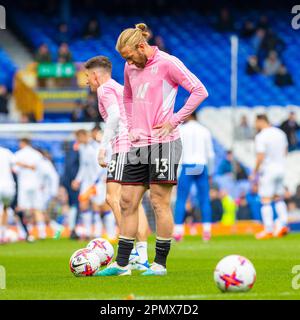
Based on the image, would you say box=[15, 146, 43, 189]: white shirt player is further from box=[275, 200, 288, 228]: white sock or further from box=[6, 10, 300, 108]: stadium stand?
box=[6, 10, 300, 108]: stadium stand

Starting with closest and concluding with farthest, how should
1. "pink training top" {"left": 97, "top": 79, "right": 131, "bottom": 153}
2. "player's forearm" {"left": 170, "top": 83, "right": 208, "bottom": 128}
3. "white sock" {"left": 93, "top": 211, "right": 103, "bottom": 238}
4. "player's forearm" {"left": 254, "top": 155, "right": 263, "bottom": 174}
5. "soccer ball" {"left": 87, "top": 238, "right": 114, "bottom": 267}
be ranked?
"player's forearm" {"left": 170, "top": 83, "right": 208, "bottom": 128} → "soccer ball" {"left": 87, "top": 238, "right": 114, "bottom": 267} → "pink training top" {"left": 97, "top": 79, "right": 131, "bottom": 153} → "player's forearm" {"left": 254, "top": 155, "right": 263, "bottom": 174} → "white sock" {"left": 93, "top": 211, "right": 103, "bottom": 238}

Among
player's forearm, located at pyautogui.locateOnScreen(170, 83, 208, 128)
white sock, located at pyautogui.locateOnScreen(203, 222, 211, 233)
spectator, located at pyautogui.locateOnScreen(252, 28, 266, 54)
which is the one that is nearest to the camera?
player's forearm, located at pyautogui.locateOnScreen(170, 83, 208, 128)

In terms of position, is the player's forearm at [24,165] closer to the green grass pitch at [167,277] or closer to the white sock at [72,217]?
the white sock at [72,217]

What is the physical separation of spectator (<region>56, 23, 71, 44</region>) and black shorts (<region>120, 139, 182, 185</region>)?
19.9 m

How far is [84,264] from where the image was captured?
9820 mm

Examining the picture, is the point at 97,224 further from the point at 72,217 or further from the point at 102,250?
the point at 102,250

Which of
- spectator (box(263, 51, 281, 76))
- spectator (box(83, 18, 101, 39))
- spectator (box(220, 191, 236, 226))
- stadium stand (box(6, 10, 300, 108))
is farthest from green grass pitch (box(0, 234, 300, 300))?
spectator (box(83, 18, 101, 39))

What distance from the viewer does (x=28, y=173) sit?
67.2 ft

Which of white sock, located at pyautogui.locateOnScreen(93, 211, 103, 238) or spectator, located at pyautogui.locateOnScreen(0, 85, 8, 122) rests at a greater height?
spectator, located at pyautogui.locateOnScreen(0, 85, 8, 122)

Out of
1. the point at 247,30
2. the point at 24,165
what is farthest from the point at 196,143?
the point at 247,30

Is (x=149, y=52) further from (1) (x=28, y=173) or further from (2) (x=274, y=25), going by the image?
(2) (x=274, y=25)

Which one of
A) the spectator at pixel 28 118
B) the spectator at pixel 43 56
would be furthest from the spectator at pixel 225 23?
the spectator at pixel 28 118

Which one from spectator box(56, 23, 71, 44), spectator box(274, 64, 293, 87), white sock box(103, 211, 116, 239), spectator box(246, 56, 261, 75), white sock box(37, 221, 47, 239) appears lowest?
white sock box(37, 221, 47, 239)

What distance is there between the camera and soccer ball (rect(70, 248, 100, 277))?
9812mm
